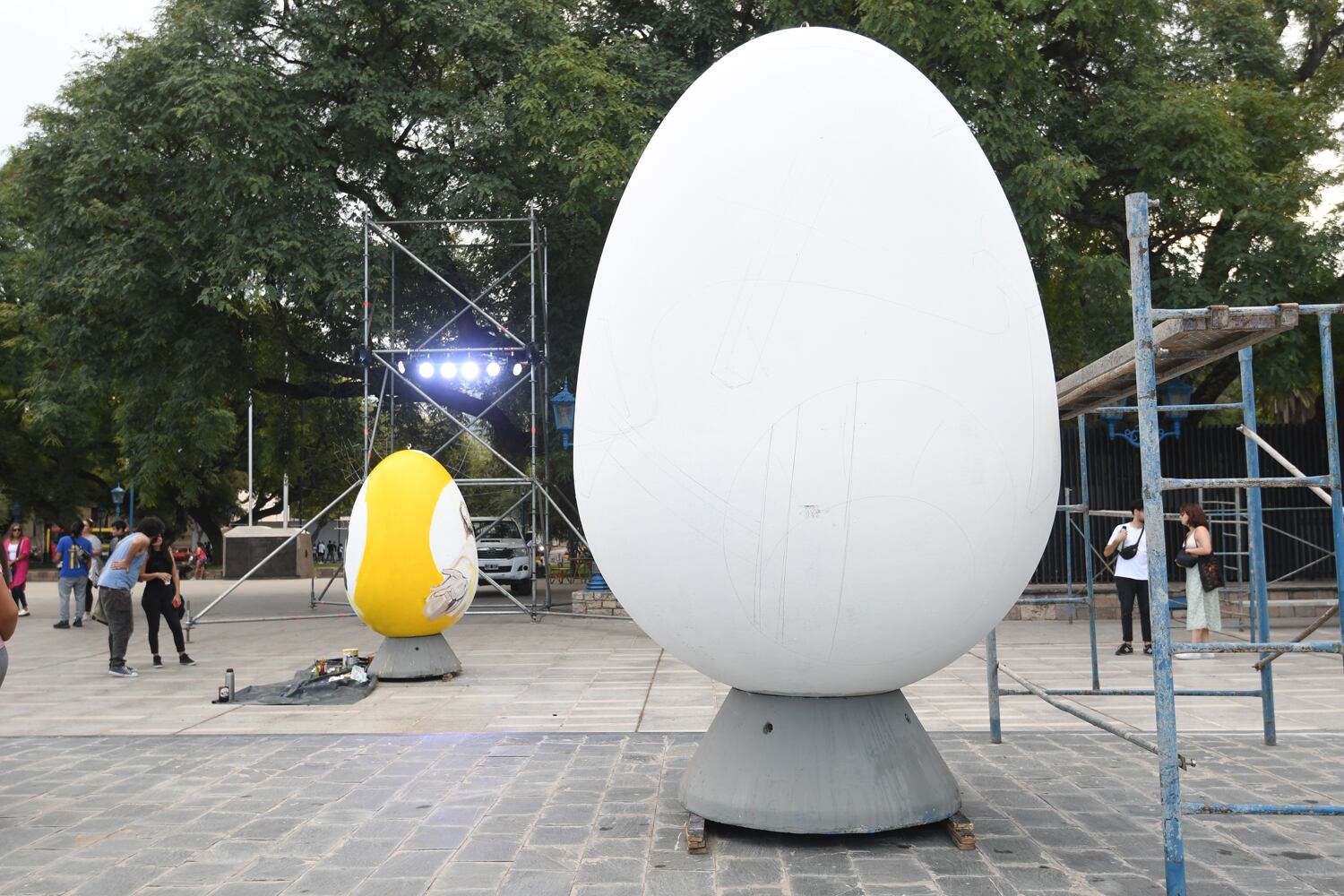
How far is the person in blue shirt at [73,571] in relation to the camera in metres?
15.5

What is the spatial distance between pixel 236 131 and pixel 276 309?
383cm

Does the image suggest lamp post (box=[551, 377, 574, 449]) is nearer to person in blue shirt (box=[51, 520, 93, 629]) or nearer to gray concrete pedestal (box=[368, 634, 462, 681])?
gray concrete pedestal (box=[368, 634, 462, 681])

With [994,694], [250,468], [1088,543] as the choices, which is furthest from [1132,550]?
[250,468]

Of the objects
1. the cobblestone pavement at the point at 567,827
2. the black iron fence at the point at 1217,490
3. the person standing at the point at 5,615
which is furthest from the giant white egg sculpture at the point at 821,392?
the black iron fence at the point at 1217,490

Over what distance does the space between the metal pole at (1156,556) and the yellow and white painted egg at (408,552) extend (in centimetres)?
649

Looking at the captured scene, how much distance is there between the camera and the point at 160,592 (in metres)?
10.7

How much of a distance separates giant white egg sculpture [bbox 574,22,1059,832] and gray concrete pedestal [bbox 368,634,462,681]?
524cm

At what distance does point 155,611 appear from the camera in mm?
10867

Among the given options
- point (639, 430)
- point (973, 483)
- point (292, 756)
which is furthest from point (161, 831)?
point (973, 483)

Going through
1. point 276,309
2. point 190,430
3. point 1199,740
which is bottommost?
point 1199,740

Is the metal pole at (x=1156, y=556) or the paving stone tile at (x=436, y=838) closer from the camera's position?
the metal pole at (x=1156, y=556)

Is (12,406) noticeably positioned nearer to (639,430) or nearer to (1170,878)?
(639,430)

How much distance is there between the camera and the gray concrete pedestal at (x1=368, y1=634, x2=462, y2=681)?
30.6ft

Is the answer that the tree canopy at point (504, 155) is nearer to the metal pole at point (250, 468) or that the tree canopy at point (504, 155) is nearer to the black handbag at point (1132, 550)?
the metal pole at point (250, 468)
